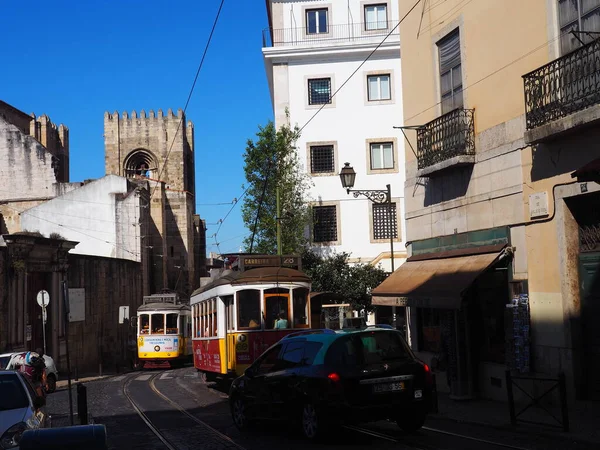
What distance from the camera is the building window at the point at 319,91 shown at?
32125 millimetres

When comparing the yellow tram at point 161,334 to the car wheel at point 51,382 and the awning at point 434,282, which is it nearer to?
the car wheel at point 51,382

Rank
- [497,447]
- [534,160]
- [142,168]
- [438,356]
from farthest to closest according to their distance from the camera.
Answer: [142,168] < [438,356] < [534,160] < [497,447]

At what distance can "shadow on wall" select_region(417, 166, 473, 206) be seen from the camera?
15094mm

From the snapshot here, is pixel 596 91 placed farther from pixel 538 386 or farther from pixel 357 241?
pixel 357 241

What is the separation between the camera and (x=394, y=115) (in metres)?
32.0

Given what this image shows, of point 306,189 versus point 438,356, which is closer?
point 438,356

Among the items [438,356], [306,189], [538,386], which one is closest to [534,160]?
[538,386]

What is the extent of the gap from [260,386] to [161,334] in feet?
75.2

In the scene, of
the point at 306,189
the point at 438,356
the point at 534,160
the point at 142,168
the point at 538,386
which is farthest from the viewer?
the point at 142,168

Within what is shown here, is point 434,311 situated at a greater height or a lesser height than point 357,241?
lesser

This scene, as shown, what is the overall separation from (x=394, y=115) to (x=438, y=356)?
59.3 ft

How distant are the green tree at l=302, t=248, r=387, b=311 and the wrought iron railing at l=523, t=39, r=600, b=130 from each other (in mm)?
16746

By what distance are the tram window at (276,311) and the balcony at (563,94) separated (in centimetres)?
768

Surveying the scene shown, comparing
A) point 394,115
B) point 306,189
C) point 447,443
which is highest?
point 394,115
